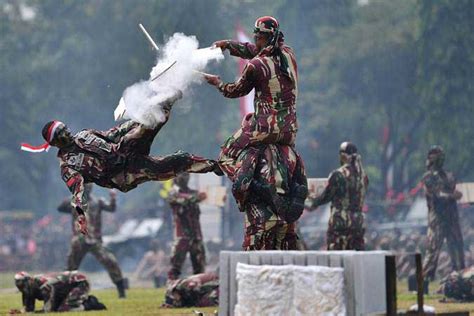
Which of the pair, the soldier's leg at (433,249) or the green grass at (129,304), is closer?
the green grass at (129,304)

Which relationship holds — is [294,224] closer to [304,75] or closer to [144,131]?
[144,131]

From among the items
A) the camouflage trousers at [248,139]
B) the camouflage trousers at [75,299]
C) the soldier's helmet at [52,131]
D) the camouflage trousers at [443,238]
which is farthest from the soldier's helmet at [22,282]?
the camouflage trousers at [443,238]

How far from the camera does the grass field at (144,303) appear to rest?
1712 centimetres

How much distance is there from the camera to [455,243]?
24.0 metres

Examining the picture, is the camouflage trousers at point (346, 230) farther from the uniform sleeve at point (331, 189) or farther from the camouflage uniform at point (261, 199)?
the camouflage uniform at point (261, 199)

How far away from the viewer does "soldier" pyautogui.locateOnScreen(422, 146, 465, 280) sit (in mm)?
23344

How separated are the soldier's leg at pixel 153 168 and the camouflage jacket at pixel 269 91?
890 mm

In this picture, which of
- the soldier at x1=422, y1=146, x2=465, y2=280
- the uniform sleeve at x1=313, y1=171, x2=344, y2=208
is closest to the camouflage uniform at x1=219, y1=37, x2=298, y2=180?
the uniform sleeve at x1=313, y1=171, x2=344, y2=208

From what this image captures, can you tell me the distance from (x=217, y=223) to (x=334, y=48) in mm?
5901

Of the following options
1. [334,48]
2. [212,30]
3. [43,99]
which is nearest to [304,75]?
[334,48]

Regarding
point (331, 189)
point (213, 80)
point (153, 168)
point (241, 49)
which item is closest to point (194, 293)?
point (331, 189)

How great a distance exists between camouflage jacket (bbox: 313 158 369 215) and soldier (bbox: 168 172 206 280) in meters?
2.31

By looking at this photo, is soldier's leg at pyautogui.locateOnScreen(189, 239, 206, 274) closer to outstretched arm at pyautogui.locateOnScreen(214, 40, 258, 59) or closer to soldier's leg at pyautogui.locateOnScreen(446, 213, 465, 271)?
soldier's leg at pyautogui.locateOnScreen(446, 213, 465, 271)

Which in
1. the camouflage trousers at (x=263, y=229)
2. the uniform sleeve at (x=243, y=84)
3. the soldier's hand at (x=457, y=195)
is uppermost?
the soldier's hand at (x=457, y=195)
